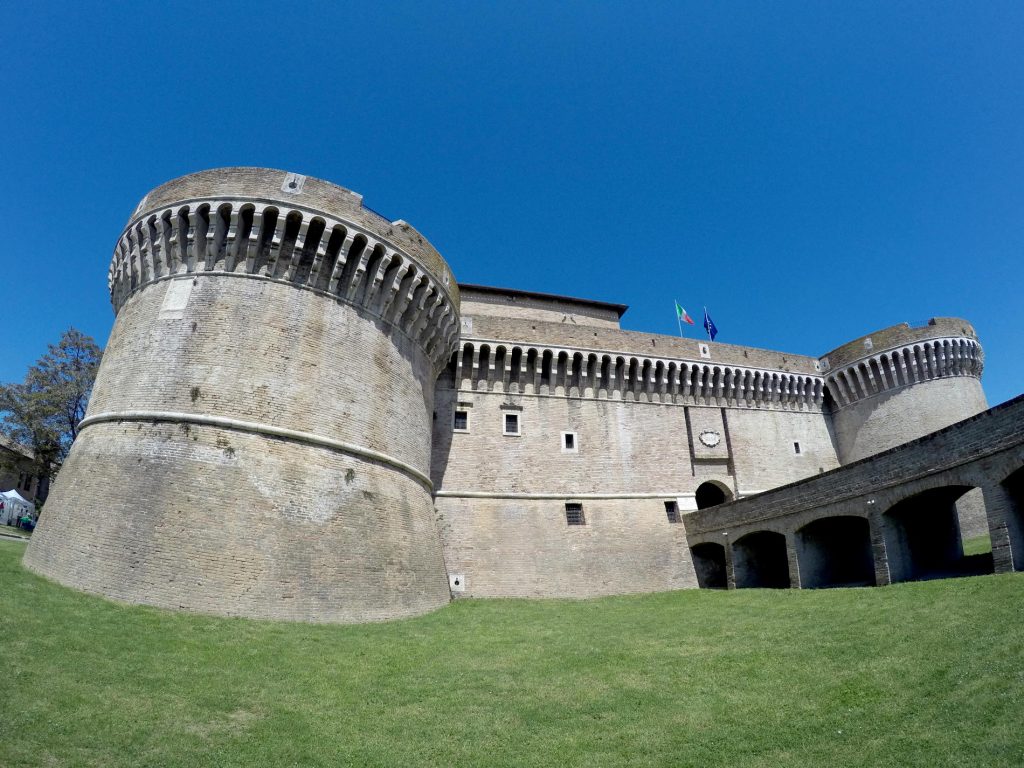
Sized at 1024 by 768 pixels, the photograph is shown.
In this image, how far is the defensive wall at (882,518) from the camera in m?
12.7

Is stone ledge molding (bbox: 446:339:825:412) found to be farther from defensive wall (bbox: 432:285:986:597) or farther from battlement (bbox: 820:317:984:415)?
battlement (bbox: 820:317:984:415)

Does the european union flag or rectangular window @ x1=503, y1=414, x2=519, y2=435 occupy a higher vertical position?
the european union flag

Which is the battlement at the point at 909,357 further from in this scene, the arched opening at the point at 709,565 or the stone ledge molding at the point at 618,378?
the arched opening at the point at 709,565

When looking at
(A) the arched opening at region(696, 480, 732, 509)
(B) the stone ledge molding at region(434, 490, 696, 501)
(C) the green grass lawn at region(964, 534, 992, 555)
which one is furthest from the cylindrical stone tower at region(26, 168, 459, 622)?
(C) the green grass lawn at region(964, 534, 992, 555)

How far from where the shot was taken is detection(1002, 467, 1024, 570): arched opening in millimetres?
12188

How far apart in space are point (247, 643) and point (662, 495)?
17.5 m

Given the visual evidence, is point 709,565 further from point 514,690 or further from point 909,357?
point 514,690

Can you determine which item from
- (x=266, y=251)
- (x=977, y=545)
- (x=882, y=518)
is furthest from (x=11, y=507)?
(x=977, y=545)

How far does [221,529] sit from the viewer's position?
12.0 metres

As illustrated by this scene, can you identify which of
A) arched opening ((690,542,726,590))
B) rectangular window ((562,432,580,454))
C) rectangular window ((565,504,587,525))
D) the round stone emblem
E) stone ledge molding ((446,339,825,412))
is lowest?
arched opening ((690,542,726,590))

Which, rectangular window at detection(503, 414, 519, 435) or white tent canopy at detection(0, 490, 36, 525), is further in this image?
white tent canopy at detection(0, 490, 36, 525)

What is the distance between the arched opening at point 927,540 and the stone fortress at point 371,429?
5205 mm

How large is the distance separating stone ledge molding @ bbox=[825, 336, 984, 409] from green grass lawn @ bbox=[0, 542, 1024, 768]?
58.3ft

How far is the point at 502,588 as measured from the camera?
19.1 m
